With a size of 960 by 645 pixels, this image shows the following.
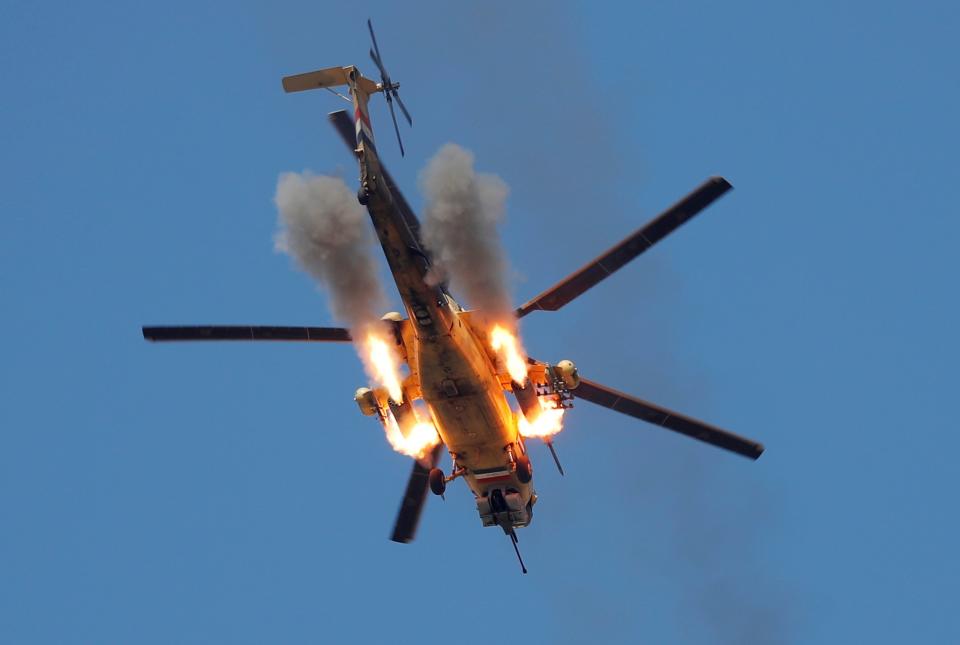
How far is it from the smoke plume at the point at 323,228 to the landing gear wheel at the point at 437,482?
17.2ft

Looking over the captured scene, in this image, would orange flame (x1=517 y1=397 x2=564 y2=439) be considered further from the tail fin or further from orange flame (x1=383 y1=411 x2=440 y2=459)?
the tail fin

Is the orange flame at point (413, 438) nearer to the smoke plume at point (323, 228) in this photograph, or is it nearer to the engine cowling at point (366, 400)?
the engine cowling at point (366, 400)

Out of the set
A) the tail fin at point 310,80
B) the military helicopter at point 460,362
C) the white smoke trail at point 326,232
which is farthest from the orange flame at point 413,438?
the tail fin at point 310,80

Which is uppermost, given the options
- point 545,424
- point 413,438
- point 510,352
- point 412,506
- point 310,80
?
point 310,80

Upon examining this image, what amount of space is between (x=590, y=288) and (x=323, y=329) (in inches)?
244

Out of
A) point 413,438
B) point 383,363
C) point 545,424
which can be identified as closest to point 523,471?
point 545,424

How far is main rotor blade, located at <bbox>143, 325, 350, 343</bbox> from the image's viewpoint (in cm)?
3322

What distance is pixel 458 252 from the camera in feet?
102

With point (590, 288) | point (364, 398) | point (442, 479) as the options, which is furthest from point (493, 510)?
point (590, 288)

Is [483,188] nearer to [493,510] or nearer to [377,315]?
[377,315]

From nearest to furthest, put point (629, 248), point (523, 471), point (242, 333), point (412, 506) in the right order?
1. point (629, 248)
2. point (242, 333)
3. point (523, 471)
4. point (412, 506)

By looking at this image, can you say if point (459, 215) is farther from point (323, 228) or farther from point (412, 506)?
point (412, 506)

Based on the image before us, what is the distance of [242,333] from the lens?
33281mm

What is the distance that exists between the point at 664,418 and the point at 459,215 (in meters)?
7.17
